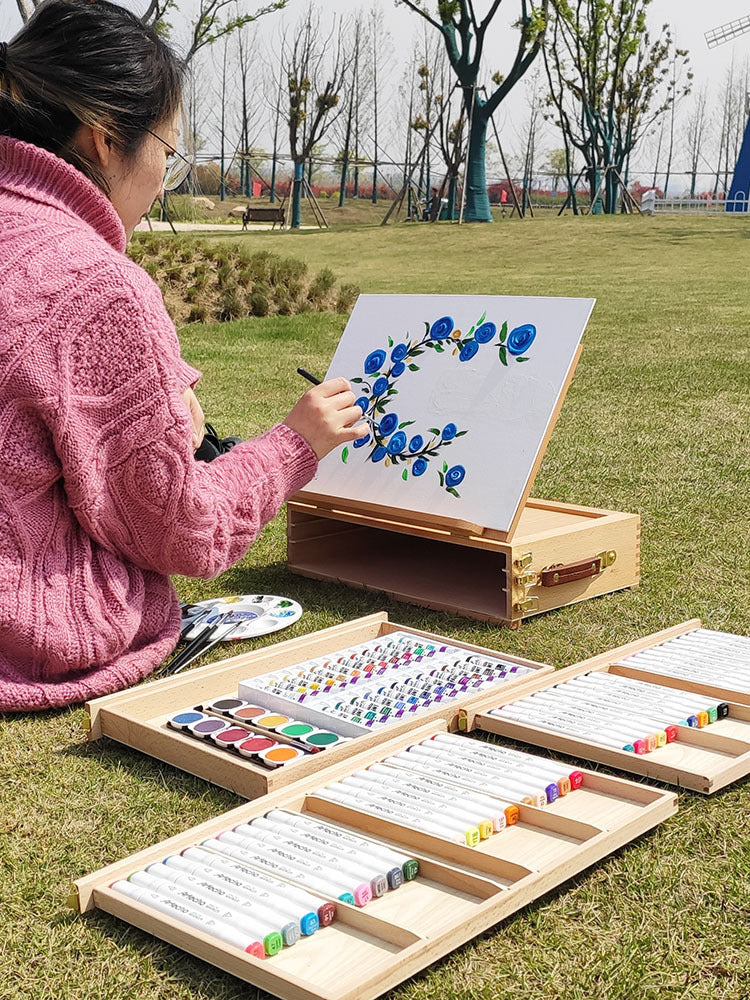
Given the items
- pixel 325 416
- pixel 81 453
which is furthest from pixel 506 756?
pixel 81 453

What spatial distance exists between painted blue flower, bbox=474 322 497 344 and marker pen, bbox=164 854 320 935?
2.48 meters

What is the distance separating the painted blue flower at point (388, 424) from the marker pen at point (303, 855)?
2188 mm

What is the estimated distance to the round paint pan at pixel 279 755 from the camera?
267cm

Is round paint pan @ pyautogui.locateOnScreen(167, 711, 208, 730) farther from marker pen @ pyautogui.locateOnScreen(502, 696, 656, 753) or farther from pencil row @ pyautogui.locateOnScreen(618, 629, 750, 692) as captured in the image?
pencil row @ pyautogui.locateOnScreen(618, 629, 750, 692)

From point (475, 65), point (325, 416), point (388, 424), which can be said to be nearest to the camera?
point (325, 416)

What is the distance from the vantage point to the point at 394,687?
318cm

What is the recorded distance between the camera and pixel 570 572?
3.97 metres

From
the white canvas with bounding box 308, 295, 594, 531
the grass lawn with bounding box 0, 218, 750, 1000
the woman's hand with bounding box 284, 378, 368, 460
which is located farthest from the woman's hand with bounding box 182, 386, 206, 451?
the white canvas with bounding box 308, 295, 594, 531

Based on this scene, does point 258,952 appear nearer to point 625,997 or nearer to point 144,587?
point 625,997

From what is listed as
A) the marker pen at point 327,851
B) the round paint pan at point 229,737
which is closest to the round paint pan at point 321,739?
the round paint pan at point 229,737

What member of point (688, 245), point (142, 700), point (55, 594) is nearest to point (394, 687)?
point (142, 700)

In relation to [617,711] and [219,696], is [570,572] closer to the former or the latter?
[617,711]

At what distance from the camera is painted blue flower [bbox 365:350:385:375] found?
4.49m

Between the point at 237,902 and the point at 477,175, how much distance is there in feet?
99.8
